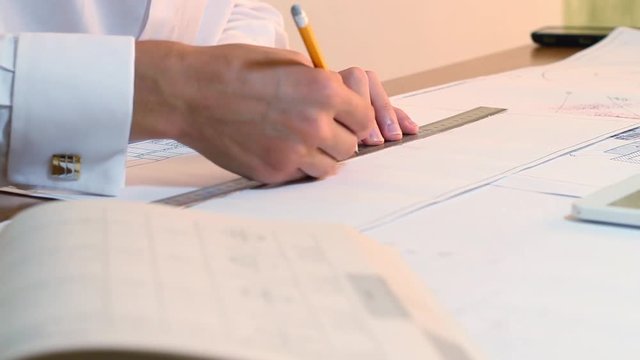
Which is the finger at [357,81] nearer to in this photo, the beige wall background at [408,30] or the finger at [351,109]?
the finger at [351,109]

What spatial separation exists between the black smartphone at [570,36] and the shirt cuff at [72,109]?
107 cm

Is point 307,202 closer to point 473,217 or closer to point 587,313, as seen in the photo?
point 473,217

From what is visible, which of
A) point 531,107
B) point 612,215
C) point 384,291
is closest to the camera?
point 384,291

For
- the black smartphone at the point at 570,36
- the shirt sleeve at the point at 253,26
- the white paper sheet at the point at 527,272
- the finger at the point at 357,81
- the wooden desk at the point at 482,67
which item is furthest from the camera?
the black smartphone at the point at 570,36

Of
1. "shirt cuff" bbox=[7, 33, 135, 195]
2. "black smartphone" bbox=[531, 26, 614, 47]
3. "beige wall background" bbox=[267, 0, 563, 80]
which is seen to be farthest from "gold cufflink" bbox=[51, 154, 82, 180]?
"black smartphone" bbox=[531, 26, 614, 47]

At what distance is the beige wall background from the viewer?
179 cm

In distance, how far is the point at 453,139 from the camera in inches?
35.5

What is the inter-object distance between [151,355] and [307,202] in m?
0.37

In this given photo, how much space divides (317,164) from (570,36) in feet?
3.35

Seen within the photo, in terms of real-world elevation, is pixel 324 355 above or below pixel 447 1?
above

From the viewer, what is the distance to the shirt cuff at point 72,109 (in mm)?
728

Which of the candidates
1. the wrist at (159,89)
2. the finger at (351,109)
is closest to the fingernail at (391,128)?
the finger at (351,109)

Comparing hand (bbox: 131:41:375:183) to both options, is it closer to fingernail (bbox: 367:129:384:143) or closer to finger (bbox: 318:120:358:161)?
finger (bbox: 318:120:358:161)

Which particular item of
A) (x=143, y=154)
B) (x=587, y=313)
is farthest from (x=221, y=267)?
(x=143, y=154)
